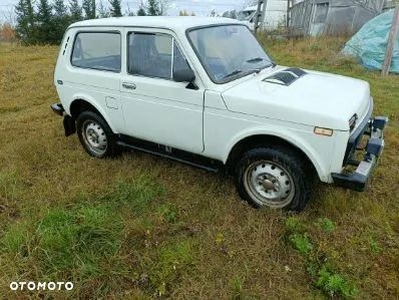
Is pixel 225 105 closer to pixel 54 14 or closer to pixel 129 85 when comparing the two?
pixel 129 85

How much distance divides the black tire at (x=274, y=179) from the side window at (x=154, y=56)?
3.76 feet

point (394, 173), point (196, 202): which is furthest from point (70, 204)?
point (394, 173)

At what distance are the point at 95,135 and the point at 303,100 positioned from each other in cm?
280

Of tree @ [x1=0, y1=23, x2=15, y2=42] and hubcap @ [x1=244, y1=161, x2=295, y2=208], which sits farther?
tree @ [x1=0, y1=23, x2=15, y2=42]

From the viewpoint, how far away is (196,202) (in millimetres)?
3783

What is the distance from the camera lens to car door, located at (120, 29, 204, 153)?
353cm

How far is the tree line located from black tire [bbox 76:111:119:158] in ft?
59.1

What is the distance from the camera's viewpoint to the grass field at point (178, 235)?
9.18 ft

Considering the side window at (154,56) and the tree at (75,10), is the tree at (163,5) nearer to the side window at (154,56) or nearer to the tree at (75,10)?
the tree at (75,10)

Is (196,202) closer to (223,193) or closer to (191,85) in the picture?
(223,193)

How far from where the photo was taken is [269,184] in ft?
11.4

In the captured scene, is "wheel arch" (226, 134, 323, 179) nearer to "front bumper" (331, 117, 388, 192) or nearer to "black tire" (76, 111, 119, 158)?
"front bumper" (331, 117, 388, 192)

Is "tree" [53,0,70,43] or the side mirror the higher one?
the side mirror

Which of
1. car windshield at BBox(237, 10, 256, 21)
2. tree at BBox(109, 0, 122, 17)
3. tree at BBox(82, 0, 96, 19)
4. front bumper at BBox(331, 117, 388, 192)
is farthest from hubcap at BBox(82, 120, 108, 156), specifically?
tree at BBox(109, 0, 122, 17)
